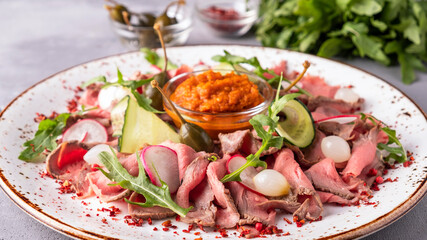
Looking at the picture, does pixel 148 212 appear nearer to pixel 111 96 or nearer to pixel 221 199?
pixel 221 199

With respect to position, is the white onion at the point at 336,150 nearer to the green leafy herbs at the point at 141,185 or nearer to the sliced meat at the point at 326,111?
the sliced meat at the point at 326,111

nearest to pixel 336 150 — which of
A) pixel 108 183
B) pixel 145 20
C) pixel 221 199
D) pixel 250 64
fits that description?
pixel 221 199

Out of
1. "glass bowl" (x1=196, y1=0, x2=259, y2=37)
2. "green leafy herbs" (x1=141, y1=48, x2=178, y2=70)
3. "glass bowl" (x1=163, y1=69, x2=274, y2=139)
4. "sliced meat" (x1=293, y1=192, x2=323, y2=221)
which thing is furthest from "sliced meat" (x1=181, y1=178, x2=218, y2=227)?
"glass bowl" (x1=196, y1=0, x2=259, y2=37)

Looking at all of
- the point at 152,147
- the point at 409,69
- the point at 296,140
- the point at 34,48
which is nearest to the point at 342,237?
the point at 296,140

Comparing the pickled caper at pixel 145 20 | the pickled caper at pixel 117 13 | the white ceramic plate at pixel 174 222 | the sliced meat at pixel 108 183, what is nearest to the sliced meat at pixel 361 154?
the white ceramic plate at pixel 174 222

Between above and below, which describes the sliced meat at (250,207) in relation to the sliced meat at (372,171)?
above

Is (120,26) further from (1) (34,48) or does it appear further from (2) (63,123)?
(2) (63,123)
